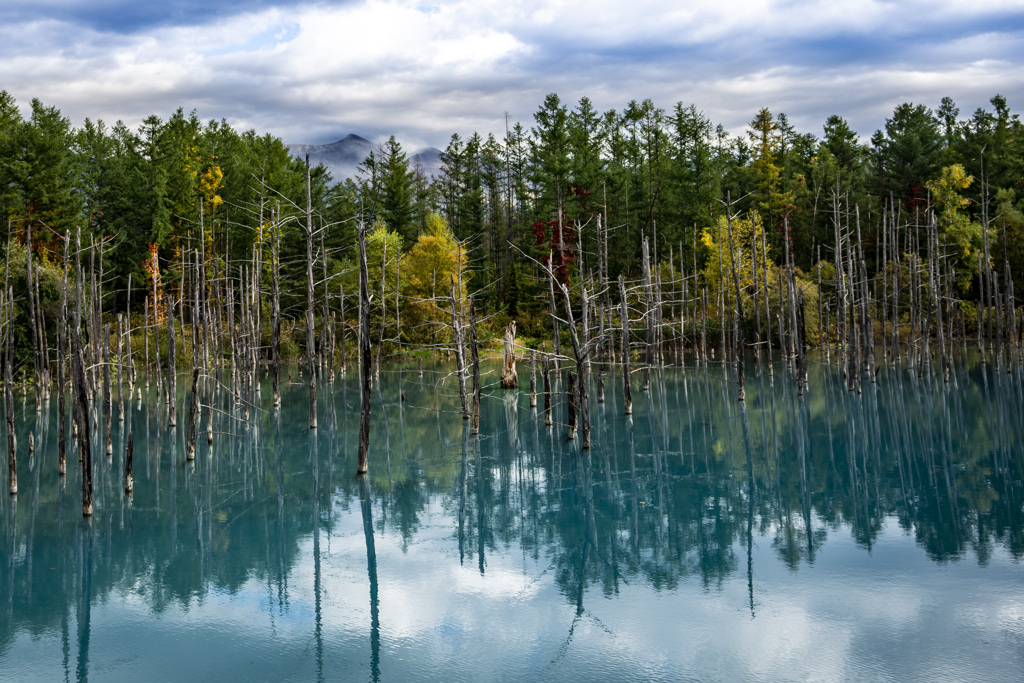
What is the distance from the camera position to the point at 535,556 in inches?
496

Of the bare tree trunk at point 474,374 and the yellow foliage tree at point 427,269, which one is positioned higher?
the yellow foliage tree at point 427,269

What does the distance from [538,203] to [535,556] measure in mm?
40877

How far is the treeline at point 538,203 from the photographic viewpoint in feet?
136

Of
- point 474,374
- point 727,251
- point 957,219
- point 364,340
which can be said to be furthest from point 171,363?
point 957,219

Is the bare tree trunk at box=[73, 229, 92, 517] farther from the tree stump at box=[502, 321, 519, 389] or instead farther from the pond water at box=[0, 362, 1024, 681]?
the tree stump at box=[502, 321, 519, 389]

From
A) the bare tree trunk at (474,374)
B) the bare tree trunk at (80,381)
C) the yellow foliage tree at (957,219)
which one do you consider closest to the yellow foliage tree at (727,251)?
the yellow foliage tree at (957,219)

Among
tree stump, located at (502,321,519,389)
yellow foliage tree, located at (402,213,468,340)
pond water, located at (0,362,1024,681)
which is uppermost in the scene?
yellow foliage tree, located at (402,213,468,340)

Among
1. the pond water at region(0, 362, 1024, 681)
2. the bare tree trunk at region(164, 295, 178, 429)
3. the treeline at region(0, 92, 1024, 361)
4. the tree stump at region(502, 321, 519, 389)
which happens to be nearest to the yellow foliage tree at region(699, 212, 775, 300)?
the treeline at region(0, 92, 1024, 361)

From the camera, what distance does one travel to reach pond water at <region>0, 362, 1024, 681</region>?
9016mm

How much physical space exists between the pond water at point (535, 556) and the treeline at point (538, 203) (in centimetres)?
1790

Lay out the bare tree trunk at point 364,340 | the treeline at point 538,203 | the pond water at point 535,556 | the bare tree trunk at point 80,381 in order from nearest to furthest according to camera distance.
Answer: the pond water at point 535,556 < the bare tree trunk at point 80,381 < the bare tree trunk at point 364,340 < the treeline at point 538,203

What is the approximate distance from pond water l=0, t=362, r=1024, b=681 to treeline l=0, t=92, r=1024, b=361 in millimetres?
17900

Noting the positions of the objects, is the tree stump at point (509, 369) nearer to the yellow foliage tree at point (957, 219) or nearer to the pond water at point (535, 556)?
the pond water at point (535, 556)

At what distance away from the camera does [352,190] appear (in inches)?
2175
